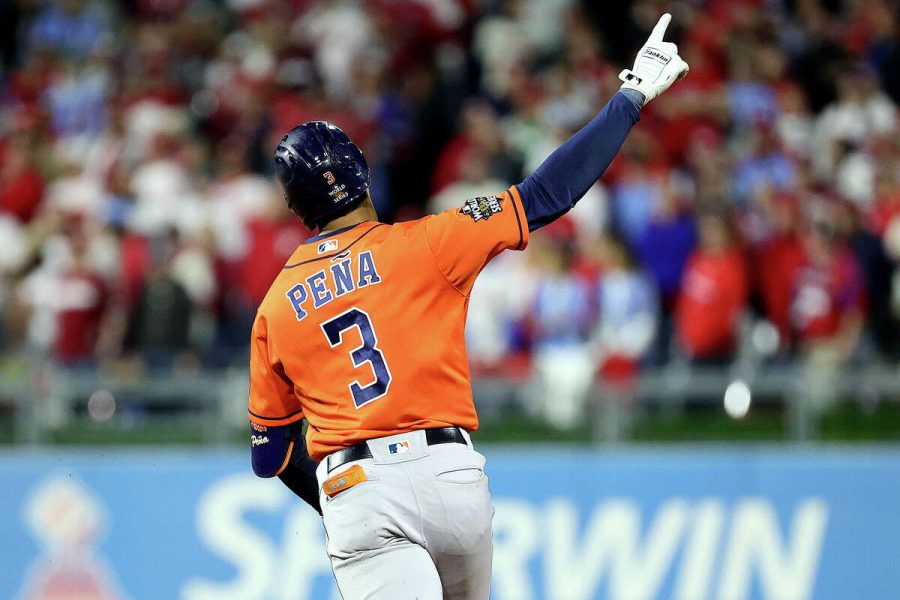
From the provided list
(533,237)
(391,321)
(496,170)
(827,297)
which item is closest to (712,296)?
(827,297)

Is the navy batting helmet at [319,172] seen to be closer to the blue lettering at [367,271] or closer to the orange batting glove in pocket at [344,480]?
the blue lettering at [367,271]

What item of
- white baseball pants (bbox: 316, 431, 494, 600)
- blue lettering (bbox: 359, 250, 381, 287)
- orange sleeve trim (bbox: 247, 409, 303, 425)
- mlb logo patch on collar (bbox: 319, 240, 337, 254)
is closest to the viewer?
white baseball pants (bbox: 316, 431, 494, 600)

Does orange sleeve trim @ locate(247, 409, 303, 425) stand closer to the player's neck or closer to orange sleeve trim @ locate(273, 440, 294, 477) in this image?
orange sleeve trim @ locate(273, 440, 294, 477)

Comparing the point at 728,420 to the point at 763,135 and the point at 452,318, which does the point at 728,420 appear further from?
the point at 452,318

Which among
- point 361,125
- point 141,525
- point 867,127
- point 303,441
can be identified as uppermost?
point 361,125

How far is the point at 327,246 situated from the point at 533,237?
590 centimetres

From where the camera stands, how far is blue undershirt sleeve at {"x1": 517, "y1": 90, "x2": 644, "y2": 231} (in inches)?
170

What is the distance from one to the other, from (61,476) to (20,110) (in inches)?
219

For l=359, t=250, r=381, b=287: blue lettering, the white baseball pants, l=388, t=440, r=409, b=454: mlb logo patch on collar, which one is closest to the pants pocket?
the white baseball pants

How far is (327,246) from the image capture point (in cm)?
446

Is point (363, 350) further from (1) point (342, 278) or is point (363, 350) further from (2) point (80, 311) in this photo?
(2) point (80, 311)

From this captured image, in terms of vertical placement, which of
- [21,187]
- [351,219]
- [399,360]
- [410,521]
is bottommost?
[410,521]

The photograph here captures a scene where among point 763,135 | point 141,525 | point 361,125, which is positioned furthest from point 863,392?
point 361,125

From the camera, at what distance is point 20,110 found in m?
13.7
